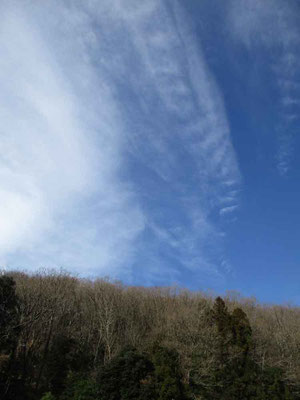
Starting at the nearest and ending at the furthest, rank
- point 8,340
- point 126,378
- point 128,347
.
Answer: point 126,378 < point 128,347 < point 8,340

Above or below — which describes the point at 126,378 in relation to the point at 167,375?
below

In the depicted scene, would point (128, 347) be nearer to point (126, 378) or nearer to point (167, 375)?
point (126, 378)

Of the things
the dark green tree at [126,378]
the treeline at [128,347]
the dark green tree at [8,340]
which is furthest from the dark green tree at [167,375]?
the dark green tree at [8,340]

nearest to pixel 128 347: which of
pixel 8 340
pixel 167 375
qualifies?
pixel 167 375

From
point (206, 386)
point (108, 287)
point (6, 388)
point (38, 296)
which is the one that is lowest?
point (6, 388)

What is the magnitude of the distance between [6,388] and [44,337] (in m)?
8.60

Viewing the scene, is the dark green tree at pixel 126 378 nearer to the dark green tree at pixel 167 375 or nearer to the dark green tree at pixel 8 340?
the dark green tree at pixel 167 375

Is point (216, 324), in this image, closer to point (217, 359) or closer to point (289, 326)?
point (217, 359)

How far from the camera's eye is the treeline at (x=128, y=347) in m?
21.0

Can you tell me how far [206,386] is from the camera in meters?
22.9

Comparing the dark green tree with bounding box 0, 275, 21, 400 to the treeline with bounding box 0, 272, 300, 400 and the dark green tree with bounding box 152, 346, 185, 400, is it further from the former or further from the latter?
the dark green tree with bounding box 152, 346, 185, 400

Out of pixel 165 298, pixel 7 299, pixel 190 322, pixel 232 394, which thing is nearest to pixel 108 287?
pixel 165 298

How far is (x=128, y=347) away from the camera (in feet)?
74.3

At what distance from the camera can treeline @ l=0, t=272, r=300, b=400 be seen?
21000 mm
